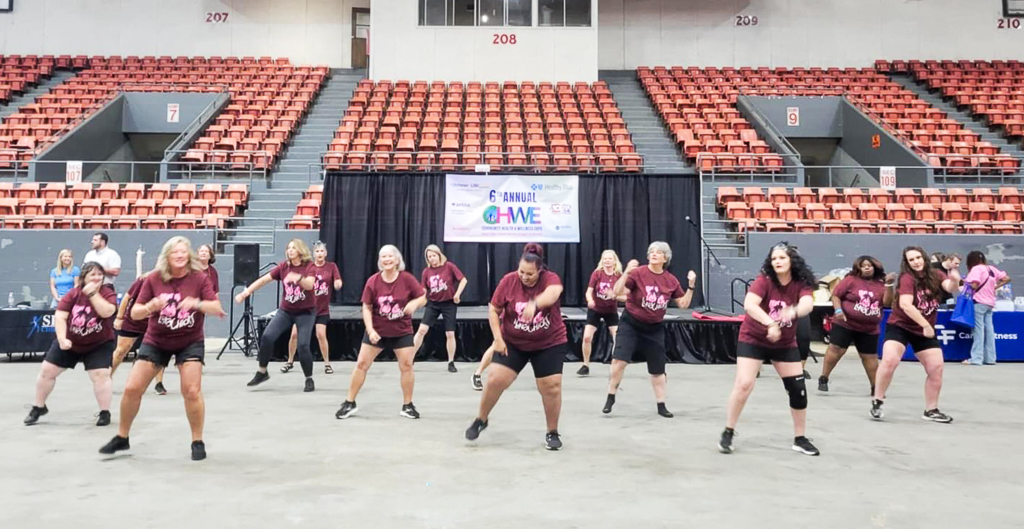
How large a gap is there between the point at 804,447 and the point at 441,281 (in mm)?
5727

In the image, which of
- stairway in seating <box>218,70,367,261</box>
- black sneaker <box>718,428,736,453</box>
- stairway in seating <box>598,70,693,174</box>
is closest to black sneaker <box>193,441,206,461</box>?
black sneaker <box>718,428,736,453</box>

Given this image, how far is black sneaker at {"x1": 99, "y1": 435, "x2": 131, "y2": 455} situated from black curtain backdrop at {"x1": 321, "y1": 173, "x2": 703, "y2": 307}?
9.16m

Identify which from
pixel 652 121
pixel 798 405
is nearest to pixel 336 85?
pixel 652 121

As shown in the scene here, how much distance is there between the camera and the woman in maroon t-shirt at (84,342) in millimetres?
5746

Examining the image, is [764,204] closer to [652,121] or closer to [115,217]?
[652,121]

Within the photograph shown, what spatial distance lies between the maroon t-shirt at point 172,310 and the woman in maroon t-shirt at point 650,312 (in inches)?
147

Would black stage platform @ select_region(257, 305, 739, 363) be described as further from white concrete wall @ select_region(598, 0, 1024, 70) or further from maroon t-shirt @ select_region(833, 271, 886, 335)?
white concrete wall @ select_region(598, 0, 1024, 70)

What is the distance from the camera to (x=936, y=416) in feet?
21.4

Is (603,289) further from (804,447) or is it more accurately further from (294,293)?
(804,447)

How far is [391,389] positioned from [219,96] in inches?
638

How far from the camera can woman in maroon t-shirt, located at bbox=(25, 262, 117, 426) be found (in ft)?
18.9

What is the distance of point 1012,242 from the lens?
46.9 ft

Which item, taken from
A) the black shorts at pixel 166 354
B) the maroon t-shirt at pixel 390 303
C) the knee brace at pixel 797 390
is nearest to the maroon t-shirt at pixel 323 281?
the maroon t-shirt at pixel 390 303

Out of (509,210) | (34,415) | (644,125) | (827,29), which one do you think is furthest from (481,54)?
(34,415)
